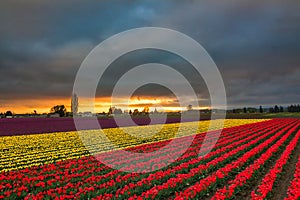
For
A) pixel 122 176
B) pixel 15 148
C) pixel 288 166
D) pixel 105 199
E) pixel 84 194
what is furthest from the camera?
→ pixel 15 148

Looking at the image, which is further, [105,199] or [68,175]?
[68,175]

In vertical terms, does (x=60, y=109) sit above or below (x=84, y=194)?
above

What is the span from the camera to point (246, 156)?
13742mm

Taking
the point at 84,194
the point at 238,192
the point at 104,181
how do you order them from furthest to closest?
the point at 104,181, the point at 238,192, the point at 84,194

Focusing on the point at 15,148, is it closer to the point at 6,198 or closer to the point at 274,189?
the point at 6,198

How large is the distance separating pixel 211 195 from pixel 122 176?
3413 millimetres

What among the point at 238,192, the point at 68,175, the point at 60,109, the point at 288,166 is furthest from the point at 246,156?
the point at 60,109

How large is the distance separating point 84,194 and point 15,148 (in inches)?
570

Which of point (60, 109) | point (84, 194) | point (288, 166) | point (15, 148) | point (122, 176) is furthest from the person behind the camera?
point (60, 109)

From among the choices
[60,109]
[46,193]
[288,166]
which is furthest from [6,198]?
[60,109]

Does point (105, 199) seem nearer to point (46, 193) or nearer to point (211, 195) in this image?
point (46, 193)

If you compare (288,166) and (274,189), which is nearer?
(274,189)

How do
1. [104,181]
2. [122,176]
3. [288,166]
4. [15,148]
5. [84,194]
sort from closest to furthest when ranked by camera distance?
1. [84,194]
2. [104,181]
3. [122,176]
4. [288,166]
5. [15,148]

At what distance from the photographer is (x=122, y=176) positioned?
10.3m
